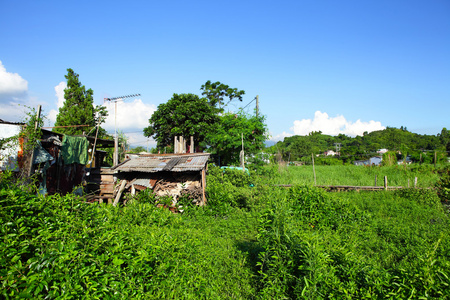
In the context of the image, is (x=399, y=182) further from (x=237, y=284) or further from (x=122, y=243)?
(x=122, y=243)

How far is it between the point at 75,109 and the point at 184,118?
947cm

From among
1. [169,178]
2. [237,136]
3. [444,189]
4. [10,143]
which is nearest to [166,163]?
[169,178]

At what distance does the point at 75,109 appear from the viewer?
64.6 feet

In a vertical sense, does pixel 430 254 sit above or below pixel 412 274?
above

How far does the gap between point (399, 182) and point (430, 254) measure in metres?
16.4

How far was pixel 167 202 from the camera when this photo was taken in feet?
32.8

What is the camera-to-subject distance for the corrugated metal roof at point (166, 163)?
10.3m

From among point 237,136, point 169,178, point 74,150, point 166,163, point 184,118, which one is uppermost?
point 184,118

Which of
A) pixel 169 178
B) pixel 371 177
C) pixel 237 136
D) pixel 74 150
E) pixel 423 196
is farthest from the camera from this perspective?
pixel 371 177

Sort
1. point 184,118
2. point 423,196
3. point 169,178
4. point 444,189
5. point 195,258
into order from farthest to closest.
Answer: point 184,118 → point 169,178 → point 444,189 → point 423,196 → point 195,258

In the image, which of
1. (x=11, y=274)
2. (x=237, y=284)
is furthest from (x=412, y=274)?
(x=11, y=274)

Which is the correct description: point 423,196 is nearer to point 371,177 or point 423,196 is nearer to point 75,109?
point 371,177

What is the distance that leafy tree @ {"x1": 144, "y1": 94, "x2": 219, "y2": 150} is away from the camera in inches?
984

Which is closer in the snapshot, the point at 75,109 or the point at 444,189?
the point at 444,189
